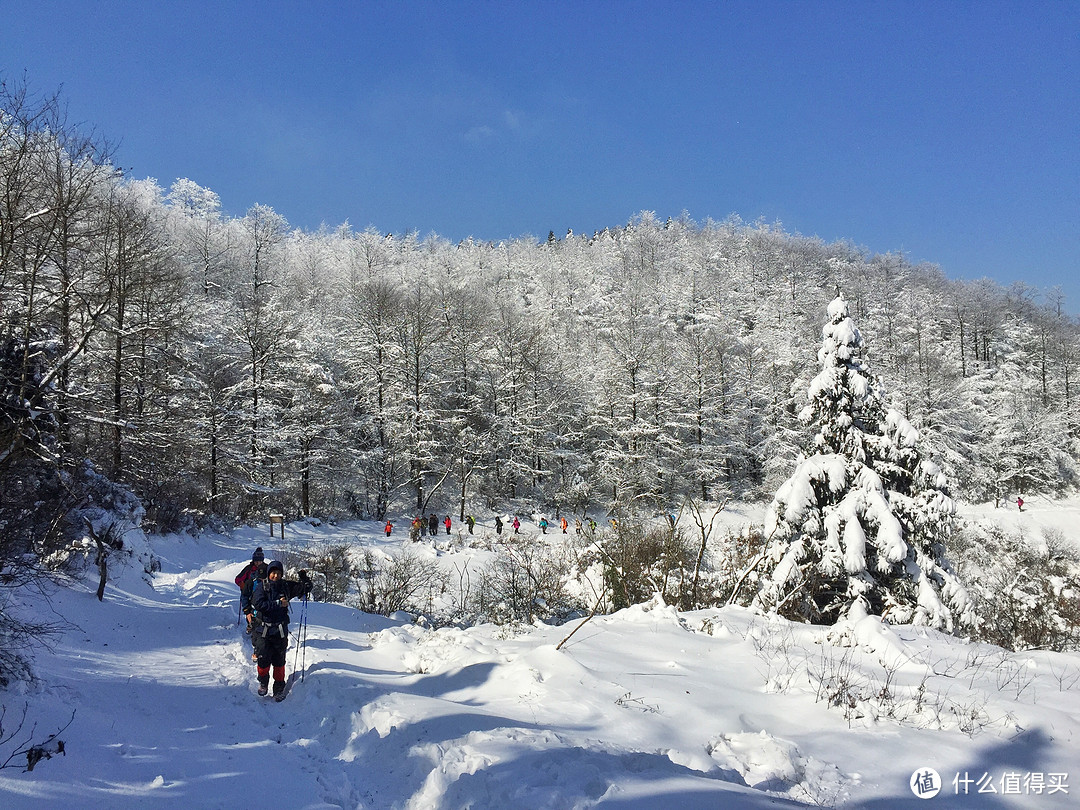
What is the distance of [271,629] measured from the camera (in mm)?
6262

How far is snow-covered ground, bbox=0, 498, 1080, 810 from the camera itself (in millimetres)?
3844

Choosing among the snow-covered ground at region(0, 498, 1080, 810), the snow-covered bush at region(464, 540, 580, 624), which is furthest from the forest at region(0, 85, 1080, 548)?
the snow-covered bush at region(464, 540, 580, 624)

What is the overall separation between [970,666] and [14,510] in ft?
37.4

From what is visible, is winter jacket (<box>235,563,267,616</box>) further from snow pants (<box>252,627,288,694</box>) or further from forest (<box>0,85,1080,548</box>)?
forest (<box>0,85,1080,548</box>)

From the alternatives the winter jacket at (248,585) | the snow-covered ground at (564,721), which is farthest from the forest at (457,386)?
the snow-covered ground at (564,721)

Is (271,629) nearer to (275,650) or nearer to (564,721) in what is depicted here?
(275,650)

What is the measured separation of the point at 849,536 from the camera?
9.66 metres

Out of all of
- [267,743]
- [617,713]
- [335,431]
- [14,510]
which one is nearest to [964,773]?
[617,713]

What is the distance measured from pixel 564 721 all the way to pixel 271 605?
3740 millimetres

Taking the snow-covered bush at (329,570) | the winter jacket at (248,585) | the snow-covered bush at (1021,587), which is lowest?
the snow-covered bush at (1021,587)

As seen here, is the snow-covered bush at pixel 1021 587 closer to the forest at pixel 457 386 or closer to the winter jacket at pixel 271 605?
the forest at pixel 457 386

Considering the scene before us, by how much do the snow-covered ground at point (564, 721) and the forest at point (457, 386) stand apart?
4.76 m

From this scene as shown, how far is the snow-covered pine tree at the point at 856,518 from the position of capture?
9.66 metres

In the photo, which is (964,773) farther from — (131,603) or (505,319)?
(505,319)
